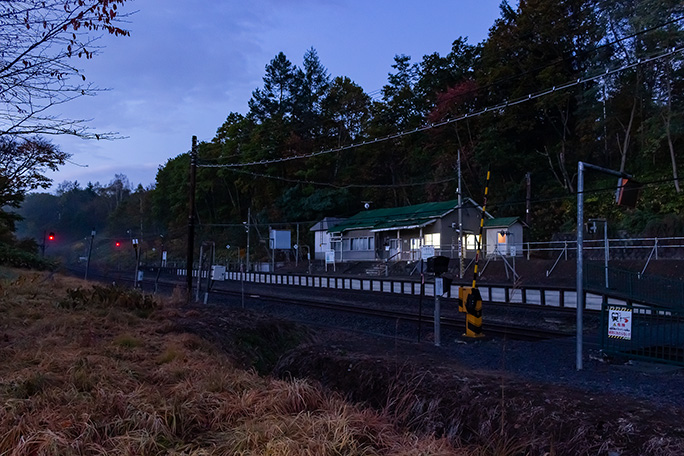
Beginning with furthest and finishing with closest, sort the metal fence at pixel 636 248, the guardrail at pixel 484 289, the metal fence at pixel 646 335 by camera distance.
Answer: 1. the metal fence at pixel 636 248
2. the guardrail at pixel 484 289
3. the metal fence at pixel 646 335

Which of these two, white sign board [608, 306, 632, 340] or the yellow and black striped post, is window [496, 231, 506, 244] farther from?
white sign board [608, 306, 632, 340]

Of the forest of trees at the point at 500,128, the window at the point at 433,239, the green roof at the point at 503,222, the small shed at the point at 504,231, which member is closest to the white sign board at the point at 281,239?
the forest of trees at the point at 500,128

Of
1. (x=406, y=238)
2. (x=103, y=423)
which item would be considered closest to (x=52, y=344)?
(x=103, y=423)

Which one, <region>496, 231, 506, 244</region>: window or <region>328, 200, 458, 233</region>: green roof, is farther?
<region>328, 200, 458, 233</region>: green roof

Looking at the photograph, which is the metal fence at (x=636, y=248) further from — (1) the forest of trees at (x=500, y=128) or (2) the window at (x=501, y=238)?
(2) the window at (x=501, y=238)

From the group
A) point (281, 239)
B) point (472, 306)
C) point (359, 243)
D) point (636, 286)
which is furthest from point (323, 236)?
point (472, 306)

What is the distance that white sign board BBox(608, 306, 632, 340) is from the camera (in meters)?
9.64

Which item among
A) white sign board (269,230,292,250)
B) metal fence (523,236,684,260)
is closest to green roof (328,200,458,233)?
white sign board (269,230,292,250)

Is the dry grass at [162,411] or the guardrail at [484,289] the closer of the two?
the dry grass at [162,411]

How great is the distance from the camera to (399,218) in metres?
47.4

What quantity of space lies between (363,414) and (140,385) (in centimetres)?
233

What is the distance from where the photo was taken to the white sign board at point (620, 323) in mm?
9641

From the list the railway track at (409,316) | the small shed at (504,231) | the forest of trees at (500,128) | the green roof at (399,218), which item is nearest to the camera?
the railway track at (409,316)

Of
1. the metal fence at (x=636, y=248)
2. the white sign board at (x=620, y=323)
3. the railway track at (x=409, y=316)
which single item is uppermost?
the metal fence at (x=636, y=248)
